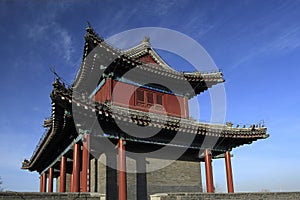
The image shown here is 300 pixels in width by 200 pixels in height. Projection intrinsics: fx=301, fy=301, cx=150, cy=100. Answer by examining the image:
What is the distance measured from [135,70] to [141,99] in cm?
175

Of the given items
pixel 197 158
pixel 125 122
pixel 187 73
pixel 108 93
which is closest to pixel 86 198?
pixel 125 122

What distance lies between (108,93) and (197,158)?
7152 mm

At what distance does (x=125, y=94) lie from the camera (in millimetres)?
17234

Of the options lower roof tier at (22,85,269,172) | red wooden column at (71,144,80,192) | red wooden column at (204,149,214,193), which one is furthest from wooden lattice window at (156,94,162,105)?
red wooden column at (71,144,80,192)

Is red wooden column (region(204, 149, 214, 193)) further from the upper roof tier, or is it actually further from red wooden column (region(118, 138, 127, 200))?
red wooden column (region(118, 138, 127, 200))

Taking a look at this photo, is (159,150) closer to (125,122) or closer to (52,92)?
(125,122)

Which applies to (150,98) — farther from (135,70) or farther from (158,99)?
(135,70)

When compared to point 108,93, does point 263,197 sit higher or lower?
lower

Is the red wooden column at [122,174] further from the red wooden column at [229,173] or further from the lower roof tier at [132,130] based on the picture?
the red wooden column at [229,173]

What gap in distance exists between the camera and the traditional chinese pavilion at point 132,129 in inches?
560

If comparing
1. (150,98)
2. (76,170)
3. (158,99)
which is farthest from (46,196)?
(158,99)

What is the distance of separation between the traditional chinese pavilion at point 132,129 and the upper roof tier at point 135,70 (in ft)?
0.17

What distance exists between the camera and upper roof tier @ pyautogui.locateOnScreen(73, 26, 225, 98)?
53.0ft

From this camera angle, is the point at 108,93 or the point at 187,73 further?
the point at 187,73
